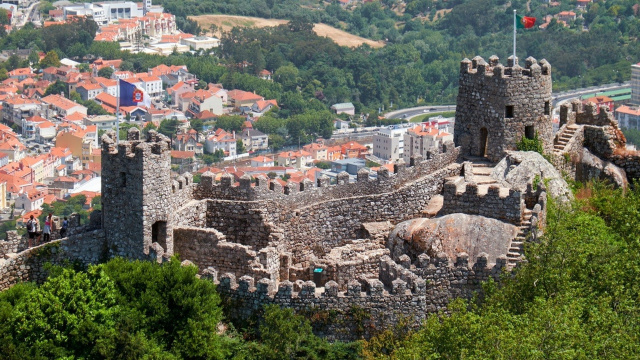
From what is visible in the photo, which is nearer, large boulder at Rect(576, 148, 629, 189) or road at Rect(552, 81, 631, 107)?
large boulder at Rect(576, 148, 629, 189)

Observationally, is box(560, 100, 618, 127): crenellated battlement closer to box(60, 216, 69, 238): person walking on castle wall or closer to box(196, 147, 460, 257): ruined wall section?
box(196, 147, 460, 257): ruined wall section

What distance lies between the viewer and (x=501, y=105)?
40.3 metres

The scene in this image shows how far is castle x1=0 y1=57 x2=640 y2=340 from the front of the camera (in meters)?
33.0

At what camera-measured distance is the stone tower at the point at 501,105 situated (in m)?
40.2

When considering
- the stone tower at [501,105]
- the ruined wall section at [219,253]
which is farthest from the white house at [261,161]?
the ruined wall section at [219,253]

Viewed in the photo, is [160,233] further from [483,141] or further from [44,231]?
[483,141]

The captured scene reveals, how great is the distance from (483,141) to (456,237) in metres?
6.53

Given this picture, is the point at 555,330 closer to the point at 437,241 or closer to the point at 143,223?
the point at 437,241

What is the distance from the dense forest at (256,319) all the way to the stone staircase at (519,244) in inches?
28.9

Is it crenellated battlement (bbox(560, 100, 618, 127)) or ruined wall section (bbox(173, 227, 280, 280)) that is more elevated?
crenellated battlement (bbox(560, 100, 618, 127))

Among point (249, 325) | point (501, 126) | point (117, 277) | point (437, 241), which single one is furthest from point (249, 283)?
point (501, 126)

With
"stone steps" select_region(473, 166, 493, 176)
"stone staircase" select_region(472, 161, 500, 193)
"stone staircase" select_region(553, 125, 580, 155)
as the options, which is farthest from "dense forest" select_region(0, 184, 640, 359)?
"stone staircase" select_region(553, 125, 580, 155)

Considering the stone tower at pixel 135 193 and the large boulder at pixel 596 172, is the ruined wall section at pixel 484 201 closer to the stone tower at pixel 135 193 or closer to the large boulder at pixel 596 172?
the large boulder at pixel 596 172

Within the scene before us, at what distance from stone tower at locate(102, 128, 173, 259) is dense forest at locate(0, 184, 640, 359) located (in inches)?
44.9
